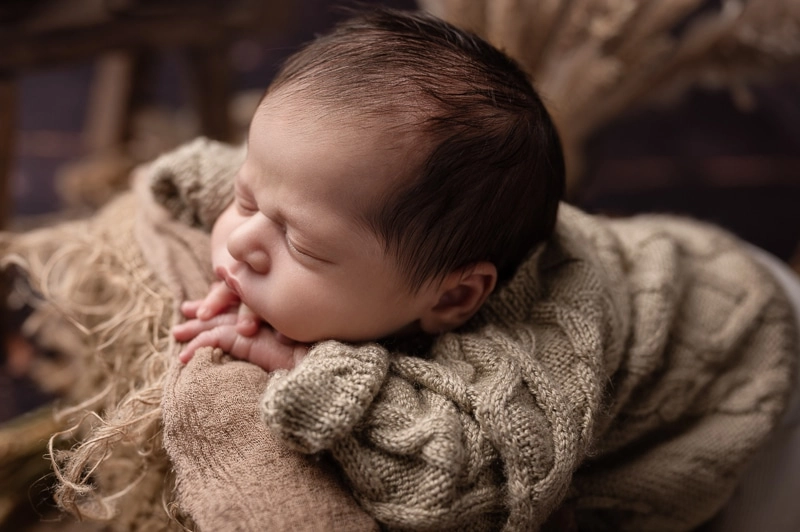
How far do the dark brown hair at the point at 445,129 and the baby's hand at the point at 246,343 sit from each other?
6.7 inches

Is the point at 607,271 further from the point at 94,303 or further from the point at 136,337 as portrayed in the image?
the point at 94,303

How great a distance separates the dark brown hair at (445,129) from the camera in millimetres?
777

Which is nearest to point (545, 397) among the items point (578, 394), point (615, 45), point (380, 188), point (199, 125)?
point (578, 394)

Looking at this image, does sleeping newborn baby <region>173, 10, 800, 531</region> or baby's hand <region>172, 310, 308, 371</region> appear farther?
baby's hand <region>172, 310, 308, 371</region>

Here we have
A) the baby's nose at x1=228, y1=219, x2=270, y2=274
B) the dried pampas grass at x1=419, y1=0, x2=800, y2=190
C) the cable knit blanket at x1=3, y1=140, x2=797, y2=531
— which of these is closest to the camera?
the cable knit blanket at x1=3, y1=140, x2=797, y2=531

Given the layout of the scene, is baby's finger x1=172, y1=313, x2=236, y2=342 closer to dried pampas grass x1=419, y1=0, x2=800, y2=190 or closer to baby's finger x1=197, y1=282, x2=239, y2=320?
baby's finger x1=197, y1=282, x2=239, y2=320

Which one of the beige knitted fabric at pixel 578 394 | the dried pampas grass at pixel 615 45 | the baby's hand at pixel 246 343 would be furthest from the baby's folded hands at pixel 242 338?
the dried pampas grass at pixel 615 45

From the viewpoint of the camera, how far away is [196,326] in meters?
0.88

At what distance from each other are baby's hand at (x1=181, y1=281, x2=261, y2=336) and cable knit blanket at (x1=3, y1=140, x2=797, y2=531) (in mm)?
45

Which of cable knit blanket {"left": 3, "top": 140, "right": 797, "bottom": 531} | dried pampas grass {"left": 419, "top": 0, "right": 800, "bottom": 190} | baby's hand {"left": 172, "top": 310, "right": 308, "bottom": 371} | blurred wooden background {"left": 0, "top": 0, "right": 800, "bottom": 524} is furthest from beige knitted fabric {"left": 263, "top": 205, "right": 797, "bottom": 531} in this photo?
blurred wooden background {"left": 0, "top": 0, "right": 800, "bottom": 524}

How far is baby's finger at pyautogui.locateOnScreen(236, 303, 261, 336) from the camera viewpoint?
860 mm

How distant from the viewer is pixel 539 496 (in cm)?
75

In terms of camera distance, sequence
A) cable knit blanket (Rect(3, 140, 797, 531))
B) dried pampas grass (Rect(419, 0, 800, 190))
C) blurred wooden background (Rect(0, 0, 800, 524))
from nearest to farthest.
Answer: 1. cable knit blanket (Rect(3, 140, 797, 531))
2. dried pampas grass (Rect(419, 0, 800, 190))
3. blurred wooden background (Rect(0, 0, 800, 524))

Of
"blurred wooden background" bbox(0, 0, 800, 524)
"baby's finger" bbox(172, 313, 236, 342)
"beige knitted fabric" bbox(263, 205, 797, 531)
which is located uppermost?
"beige knitted fabric" bbox(263, 205, 797, 531)
